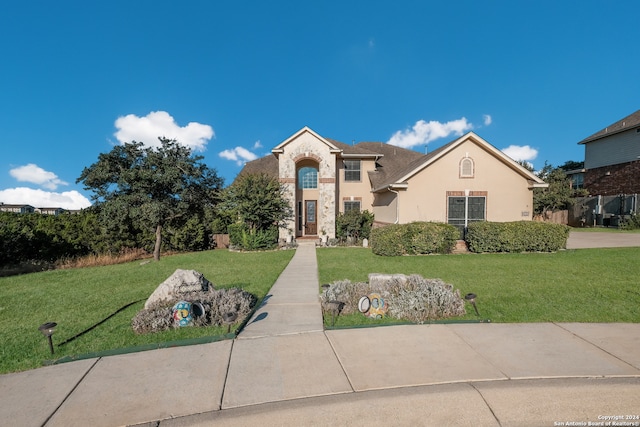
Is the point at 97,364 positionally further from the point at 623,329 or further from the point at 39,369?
the point at 623,329

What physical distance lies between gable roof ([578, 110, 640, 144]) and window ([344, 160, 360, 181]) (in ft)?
76.2

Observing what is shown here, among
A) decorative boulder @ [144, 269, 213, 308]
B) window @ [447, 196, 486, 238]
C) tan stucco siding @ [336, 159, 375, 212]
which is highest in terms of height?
tan stucco siding @ [336, 159, 375, 212]

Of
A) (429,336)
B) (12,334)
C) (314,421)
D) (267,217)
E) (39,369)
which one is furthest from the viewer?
(267,217)

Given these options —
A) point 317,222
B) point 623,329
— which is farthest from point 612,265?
point 317,222

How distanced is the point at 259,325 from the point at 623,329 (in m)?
6.12

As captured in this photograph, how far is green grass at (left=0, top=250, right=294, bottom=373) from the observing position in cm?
431

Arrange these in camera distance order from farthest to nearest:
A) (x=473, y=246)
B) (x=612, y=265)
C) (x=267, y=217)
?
(x=267, y=217) → (x=473, y=246) → (x=612, y=265)

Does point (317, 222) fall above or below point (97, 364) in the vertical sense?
above

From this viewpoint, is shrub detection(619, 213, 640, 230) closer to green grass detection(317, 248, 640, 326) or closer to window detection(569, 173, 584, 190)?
window detection(569, 173, 584, 190)

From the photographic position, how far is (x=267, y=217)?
16.4 metres

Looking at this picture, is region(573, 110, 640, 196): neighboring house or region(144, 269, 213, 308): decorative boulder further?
region(573, 110, 640, 196): neighboring house

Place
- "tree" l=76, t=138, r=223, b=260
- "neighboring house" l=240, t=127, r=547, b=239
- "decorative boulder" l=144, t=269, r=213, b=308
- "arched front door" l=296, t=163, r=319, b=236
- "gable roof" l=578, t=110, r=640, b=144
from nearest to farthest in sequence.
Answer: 1. "decorative boulder" l=144, t=269, r=213, b=308
2. "tree" l=76, t=138, r=223, b=260
3. "neighboring house" l=240, t=127, r=547, b=239
4. "arched front door" l=296, t=163, r=319, b=236
5. "gable roof" l=578, t=110, r=640, b=144

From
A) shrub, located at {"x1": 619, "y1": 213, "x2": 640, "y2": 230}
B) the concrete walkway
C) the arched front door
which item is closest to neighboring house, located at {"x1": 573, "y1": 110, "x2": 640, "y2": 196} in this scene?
shrub, located at {"x1": 619, "y1": 213, "x2": 640, "y2": 230}

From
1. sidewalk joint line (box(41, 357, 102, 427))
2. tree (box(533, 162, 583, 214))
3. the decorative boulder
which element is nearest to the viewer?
sidewalk joint line (box(41, 357, 102, 427))
